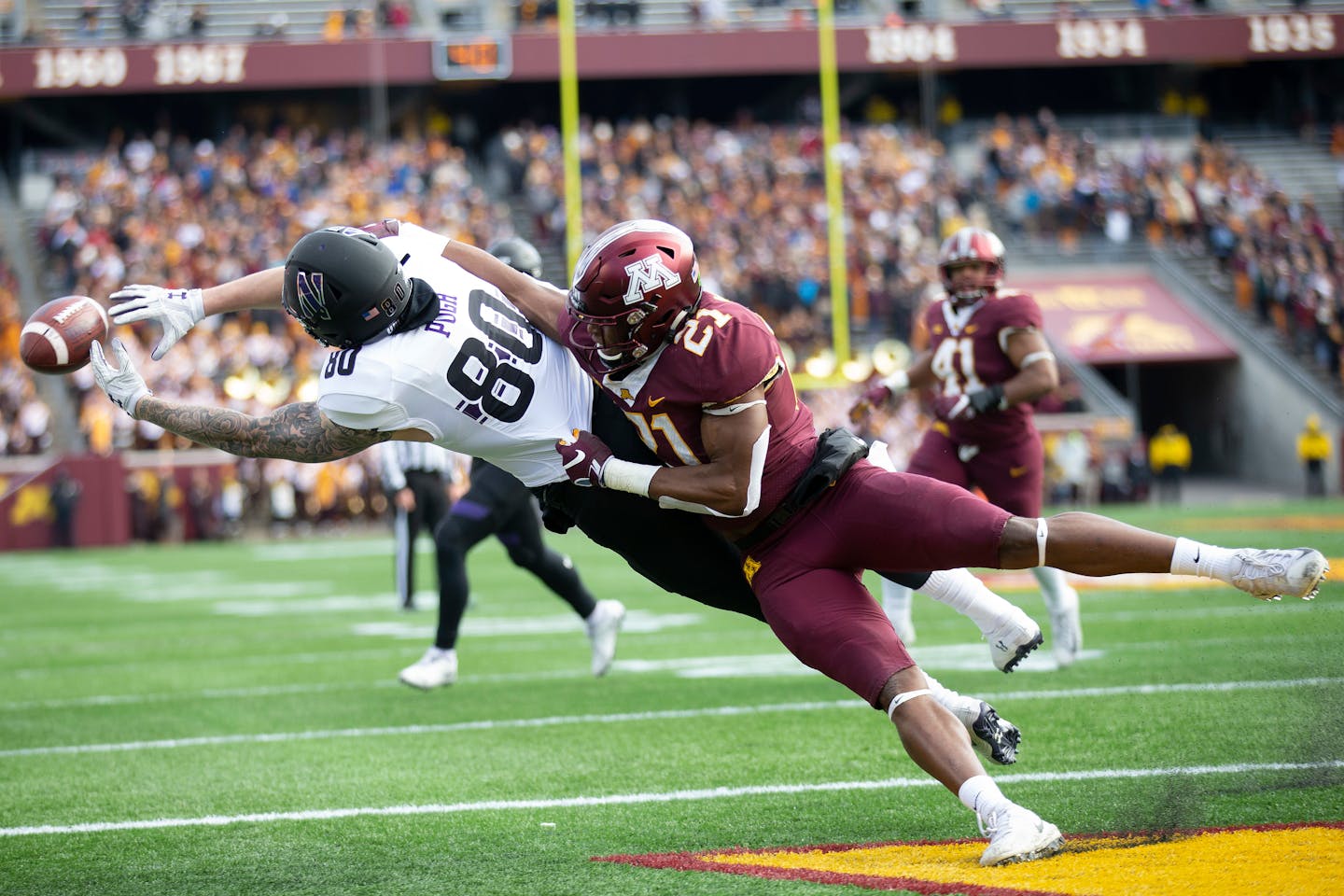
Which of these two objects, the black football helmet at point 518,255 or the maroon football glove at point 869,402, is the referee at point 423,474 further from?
the maroon football glove at point 869,402

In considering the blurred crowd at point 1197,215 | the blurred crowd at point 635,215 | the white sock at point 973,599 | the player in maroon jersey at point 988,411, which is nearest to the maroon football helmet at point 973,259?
the player in maroon jersey at point 988,411

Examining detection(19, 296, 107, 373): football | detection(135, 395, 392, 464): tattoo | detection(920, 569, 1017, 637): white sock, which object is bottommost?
detection(920, 569, 1017, 637): white sock

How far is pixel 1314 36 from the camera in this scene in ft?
102

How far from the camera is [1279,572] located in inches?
145

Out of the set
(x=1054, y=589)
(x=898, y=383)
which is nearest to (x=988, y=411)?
(x=898, y=383)

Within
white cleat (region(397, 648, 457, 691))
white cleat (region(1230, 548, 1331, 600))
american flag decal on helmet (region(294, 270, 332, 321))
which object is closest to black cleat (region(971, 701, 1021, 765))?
white cleat (region(1230, 548, 1331, 600))

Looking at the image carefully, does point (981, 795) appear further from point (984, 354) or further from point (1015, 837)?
point (984, 354)

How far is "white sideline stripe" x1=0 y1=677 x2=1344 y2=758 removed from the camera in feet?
19.6

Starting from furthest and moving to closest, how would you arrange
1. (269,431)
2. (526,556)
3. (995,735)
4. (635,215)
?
(635,215) < (526,556) < (269,431) < (995,735)

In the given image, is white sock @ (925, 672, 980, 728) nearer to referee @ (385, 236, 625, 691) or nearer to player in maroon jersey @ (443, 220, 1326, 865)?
player in maroon jersey @ (443, 220, 1326, 865)

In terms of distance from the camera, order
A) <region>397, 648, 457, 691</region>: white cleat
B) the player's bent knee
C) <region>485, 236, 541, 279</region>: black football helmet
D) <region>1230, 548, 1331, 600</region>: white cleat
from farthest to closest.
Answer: the player's bent knee, <region>397, 648, 457, 691</region>: white cleat, <region>485, 236, 541, 279</region>: black football helmet, <region>1230, 548, 1331, 600</region>: white cleat

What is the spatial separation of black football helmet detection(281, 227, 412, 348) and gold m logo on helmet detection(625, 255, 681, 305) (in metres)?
0.73

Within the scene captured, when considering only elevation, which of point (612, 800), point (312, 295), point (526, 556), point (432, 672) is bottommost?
point (432, 672)

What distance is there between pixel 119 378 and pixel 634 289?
171cm
